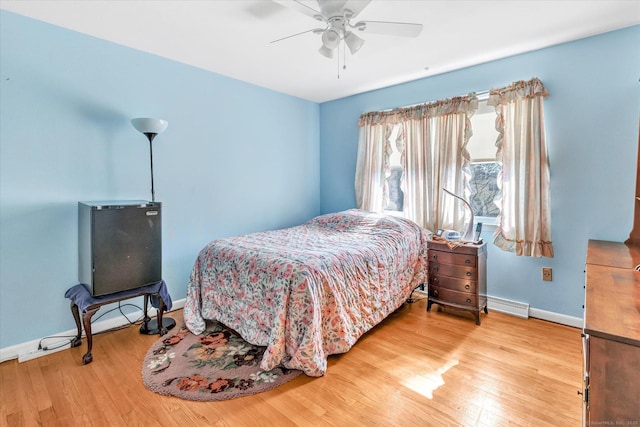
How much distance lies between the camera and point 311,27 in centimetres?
238

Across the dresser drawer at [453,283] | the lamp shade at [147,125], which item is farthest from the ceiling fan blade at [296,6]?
the dresser drawer at [453,283]

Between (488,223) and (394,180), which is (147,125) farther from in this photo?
(488,223)

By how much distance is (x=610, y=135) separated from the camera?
8.11 feet

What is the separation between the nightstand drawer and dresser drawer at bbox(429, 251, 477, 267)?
30mm

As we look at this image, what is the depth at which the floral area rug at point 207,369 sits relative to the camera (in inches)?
74.2

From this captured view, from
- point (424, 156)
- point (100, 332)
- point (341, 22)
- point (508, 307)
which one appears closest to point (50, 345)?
point (100, 332)

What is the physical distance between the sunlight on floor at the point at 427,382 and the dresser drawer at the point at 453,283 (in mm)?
944

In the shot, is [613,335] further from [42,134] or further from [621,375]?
[42,134]

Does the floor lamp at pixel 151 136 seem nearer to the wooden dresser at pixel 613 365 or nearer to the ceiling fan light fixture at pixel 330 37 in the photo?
the ceiling fan light fixture at pixel 330 37

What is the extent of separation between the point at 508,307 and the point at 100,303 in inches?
138

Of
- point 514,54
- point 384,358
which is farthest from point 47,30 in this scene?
point 514,54

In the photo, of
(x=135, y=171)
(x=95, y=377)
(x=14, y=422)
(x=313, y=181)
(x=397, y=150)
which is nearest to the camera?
(x=14, y=422)

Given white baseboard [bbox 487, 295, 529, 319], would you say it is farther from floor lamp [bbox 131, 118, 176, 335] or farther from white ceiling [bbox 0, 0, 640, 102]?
floor lamp [bbox 131, 118, 176, 335]

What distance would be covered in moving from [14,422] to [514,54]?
176 inches
